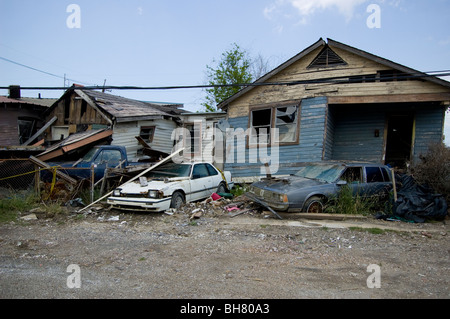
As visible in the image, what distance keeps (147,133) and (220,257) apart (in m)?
11.9

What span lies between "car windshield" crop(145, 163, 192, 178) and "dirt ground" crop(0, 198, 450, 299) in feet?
5.26

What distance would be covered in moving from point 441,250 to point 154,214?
652 centimetres

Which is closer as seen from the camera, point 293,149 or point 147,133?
point 293,149

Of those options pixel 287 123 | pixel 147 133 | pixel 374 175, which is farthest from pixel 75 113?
pixel 374 175

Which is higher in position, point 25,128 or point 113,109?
point 113,109

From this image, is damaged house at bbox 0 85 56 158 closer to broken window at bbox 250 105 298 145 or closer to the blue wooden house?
the blue wooden house

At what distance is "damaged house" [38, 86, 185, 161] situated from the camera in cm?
1330

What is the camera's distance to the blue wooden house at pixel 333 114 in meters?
10.1

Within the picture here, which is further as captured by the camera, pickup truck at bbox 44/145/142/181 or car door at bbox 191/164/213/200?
pickup truck at bbox 44/145/142/181

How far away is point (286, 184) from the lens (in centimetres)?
774

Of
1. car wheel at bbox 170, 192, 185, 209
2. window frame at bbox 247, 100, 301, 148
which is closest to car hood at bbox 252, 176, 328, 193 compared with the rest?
car wheel at bbox 170, 192, 185, 209

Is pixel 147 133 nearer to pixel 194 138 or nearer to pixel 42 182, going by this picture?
pixel 194 138

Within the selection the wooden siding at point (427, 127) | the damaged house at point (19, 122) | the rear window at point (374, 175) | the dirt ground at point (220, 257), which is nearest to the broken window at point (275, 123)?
the rear window at point (374, 175)
